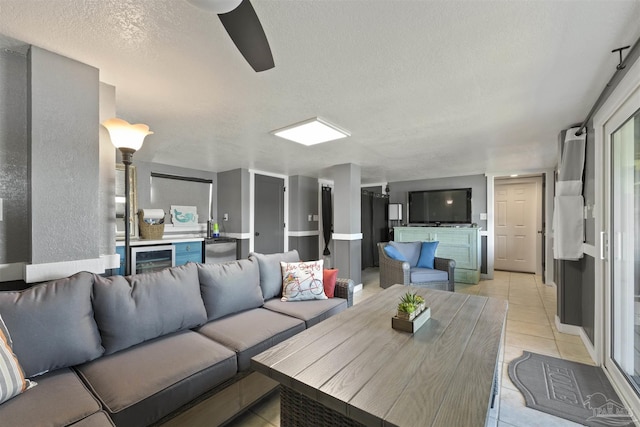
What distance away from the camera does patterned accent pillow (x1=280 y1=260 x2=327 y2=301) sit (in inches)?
98.7

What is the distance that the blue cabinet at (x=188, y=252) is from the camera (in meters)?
4.12

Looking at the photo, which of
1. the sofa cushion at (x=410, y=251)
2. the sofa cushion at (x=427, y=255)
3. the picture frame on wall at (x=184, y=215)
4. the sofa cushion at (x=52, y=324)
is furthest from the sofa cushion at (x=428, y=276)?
the picture frame on wall at (x=184, y=215)

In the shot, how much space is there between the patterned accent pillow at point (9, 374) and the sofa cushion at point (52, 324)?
0.07 m

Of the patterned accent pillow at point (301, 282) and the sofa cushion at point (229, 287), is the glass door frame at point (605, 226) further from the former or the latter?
the sofa cushion at point (229, 287)

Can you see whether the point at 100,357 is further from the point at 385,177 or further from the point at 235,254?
the point at 385,177

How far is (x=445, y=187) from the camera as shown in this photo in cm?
591

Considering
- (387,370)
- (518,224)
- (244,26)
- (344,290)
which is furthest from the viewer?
(518,224)

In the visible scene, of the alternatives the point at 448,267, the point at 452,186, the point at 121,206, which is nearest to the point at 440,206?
the point at 452,186

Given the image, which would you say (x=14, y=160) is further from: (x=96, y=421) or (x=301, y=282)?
(x=301, y=282)

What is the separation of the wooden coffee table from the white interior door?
17.0 ft

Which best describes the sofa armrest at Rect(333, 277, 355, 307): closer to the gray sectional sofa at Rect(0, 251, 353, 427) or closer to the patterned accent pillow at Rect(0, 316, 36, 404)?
the gray sectional sofa at Rect(0, 251, 353, 427)

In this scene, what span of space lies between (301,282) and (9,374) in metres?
1.81

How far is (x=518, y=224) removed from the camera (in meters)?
5.91

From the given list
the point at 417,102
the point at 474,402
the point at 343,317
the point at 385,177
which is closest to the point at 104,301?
the point at 343,317
